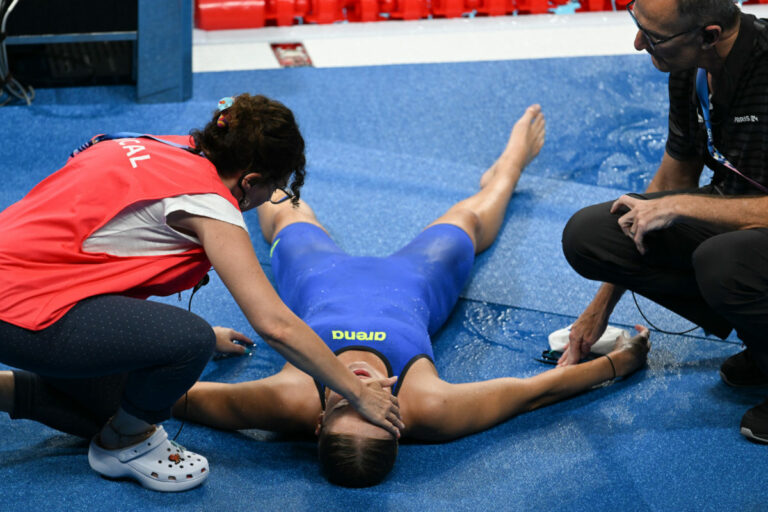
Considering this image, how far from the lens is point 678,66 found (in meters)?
2.23

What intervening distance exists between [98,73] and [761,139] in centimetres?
293

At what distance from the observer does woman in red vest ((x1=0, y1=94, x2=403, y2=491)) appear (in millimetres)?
1763

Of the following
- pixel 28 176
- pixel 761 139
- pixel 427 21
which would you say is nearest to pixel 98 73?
pixel 28 176

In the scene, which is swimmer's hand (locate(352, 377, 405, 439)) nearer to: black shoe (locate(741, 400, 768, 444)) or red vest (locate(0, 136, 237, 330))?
red vest (locate(0, 136, 237, 330))

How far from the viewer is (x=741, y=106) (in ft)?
7.25

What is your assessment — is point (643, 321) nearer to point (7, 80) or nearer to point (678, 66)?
point (678, 66)

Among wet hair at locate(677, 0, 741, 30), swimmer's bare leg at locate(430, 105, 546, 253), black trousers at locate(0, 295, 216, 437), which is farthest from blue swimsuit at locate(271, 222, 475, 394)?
wet hair at locate(677, 0, 741, 30)

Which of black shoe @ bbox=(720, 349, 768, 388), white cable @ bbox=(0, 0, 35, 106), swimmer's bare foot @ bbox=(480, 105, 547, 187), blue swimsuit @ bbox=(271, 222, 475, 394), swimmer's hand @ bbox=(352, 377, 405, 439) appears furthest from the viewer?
white cable @ bbox=(0, 0, 35, 106)

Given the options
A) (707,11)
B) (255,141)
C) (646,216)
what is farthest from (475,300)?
(255,141)

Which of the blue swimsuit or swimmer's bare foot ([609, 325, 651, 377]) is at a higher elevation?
the blue swimsuit

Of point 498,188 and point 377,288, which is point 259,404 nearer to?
point 377,288

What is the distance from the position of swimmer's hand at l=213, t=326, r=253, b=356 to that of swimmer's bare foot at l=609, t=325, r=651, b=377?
0.99m

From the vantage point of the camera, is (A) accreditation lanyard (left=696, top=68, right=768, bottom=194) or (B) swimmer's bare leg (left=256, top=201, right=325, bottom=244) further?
(B) swimmer's bare leg (left=256, top=201, right=325, bottom=244)

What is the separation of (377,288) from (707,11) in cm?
107
